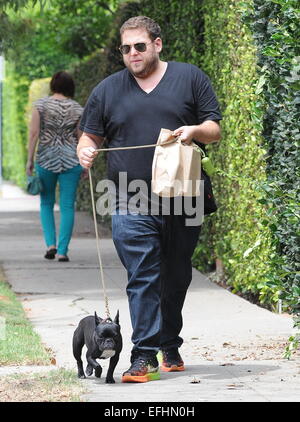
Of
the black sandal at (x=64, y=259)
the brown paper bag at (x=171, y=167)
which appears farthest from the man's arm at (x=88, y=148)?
the black sandal at (x=64, y=259)

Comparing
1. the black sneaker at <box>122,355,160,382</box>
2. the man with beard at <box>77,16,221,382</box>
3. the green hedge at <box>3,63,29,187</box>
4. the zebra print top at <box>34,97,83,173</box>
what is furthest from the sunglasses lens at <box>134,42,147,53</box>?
the green hedge at <box>3,63,29,187</box>

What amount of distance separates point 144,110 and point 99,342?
1267 millimetres

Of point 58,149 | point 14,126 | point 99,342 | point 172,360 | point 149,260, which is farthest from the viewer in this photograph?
point 14,126

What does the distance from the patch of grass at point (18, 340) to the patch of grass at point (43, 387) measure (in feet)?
1.29

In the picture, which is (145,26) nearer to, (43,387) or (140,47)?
(140,47)

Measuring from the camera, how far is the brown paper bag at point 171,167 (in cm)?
622

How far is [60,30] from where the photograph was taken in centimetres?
2120

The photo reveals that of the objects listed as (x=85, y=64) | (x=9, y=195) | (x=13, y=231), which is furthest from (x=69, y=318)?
(x=9, y=195)

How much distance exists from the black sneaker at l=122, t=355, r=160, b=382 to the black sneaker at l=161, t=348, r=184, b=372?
26 cm

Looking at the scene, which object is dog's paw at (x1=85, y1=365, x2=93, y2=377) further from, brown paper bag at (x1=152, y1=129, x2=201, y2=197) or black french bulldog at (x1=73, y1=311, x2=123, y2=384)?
brown paper bag at (x1=152, y1=129, x2=201, y2=197)

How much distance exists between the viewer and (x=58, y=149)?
39.1 feet

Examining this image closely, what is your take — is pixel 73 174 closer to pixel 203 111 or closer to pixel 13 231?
pixel 13 231

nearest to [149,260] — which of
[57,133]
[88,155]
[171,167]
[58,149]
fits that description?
[171,167]

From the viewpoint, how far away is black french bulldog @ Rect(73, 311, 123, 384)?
6.12 m
